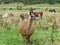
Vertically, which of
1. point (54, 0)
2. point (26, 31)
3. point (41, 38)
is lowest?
point (54, 0)

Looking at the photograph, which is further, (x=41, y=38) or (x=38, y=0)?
(x=38, y=0)

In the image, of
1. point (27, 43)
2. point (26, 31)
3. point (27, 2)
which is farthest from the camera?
point (27, 2)

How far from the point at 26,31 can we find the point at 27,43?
0.76 meters

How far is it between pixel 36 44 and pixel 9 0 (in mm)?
58379

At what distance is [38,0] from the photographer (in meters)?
64.8

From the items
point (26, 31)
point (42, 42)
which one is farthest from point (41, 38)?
point (26, 31)

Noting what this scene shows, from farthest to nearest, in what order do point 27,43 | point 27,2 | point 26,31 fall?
point 27,2, point 27,43, point 26,31

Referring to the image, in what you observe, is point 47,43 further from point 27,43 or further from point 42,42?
point 27,43

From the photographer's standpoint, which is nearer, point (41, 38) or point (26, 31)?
point (26, 31)

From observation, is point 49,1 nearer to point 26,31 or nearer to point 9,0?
point 9,0

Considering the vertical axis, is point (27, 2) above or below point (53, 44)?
below

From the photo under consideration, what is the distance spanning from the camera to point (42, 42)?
343 inches

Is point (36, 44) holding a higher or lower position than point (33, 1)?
higher

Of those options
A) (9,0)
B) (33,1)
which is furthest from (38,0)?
(9,0)
